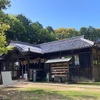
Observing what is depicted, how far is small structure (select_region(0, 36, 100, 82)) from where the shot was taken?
2019cm

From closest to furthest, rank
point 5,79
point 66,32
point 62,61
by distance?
point 5,79 < point 62,61 < point 66,32

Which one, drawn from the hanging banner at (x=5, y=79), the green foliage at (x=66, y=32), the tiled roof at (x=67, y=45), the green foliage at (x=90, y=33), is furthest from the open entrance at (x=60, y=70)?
the green foliage at (x=90, y=33)

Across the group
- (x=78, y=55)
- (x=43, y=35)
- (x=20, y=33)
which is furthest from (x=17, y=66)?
(x=43, y=35)

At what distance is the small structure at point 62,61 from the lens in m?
20.2

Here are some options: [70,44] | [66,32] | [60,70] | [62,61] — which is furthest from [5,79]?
[66,32]

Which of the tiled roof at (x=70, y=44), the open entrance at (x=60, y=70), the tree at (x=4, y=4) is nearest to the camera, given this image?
the tree at (x=4, y=4)

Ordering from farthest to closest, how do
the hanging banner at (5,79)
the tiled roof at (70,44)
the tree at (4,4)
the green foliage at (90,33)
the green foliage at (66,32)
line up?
the green foliage at (66,32) → the green foliage at (90,33) → the tiled roof at (70,44) → the hanging banner at (5,79) → the tree at (4,4)

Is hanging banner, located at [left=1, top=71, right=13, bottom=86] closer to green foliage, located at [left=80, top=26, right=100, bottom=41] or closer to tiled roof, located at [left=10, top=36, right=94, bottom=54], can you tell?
tiled roof, located at [left=10, top=36, right=94, bottom=54]

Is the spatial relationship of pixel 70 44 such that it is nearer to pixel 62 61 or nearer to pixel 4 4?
pixel 62 61

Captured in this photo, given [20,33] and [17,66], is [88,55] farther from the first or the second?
[20,33]

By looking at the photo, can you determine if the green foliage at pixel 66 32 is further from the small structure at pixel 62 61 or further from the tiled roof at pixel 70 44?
the small structure at pixel 62 61

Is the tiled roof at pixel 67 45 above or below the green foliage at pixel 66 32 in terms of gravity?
below

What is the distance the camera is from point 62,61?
66.7 ft

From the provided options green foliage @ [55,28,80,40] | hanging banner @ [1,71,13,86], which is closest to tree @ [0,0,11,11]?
hanging banner @ [1,71,13,86]
